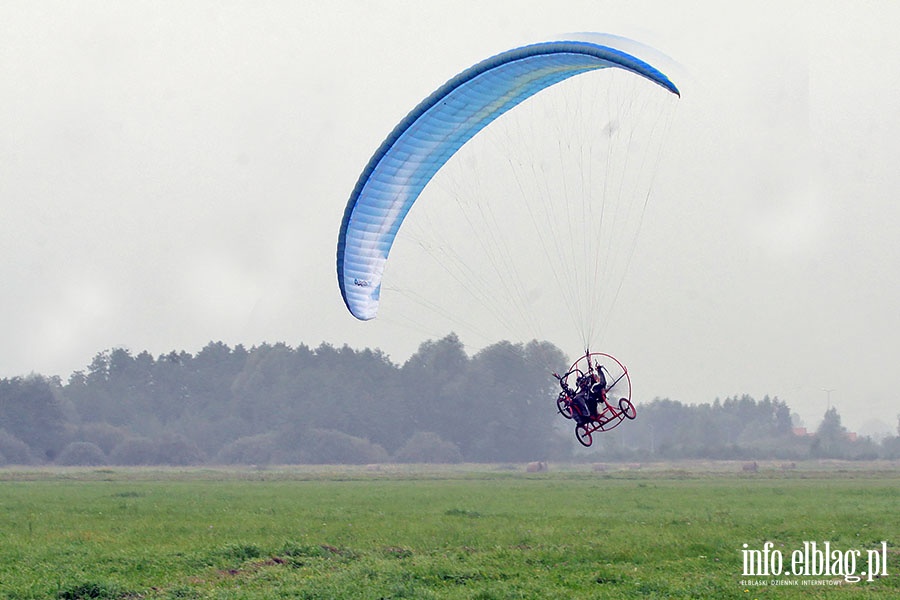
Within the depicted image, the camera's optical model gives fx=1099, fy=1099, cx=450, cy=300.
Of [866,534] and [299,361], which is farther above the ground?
[299,361]

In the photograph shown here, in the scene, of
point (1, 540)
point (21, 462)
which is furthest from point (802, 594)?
point (21, 462)

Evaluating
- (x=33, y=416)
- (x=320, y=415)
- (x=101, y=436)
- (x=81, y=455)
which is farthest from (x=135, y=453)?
(x=320, y=415)

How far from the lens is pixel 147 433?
3871 inches

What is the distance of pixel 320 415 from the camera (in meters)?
97.8

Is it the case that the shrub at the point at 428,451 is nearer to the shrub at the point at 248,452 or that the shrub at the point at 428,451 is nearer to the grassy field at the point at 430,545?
the shrub at the point at 248,452

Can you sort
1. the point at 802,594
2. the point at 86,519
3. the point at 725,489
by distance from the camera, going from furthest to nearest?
the point at 725,489, the point at 86,519, the point at 802,594

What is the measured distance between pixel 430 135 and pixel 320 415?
78768 mm

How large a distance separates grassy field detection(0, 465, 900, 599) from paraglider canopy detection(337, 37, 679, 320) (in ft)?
17.4

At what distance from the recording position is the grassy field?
15.3m

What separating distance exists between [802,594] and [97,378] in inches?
3866

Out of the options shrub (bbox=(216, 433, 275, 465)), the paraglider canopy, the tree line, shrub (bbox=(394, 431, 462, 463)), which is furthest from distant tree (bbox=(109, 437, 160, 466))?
the paraglider canopy

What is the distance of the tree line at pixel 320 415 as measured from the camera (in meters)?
81.9

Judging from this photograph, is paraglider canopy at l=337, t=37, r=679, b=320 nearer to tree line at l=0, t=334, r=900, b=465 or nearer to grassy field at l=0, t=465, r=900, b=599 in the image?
grassy field at l=0, t=465, r=900, b=599

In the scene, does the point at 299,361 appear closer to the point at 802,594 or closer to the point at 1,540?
the point at 1,540
